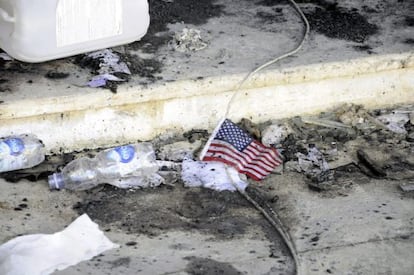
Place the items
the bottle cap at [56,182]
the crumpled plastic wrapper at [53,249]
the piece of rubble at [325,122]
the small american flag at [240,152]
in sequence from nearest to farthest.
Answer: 1. the crumpled plastic wrapper at [53,249]
2. the bottle cap at [56,182]
3. the small american flag at [240,152]
4. the piece of rubble at [325,122]

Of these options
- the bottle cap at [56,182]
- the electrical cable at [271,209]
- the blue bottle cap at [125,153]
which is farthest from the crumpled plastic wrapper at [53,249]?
the electrical cable at [271,209]

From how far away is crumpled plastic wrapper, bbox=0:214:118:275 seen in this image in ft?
10.8

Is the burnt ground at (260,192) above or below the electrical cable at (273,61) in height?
below

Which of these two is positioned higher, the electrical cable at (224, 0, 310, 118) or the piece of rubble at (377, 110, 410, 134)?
the electrical cable at (224, 0, 310, 118)

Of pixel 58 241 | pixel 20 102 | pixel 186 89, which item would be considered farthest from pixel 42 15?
pixel 58 241

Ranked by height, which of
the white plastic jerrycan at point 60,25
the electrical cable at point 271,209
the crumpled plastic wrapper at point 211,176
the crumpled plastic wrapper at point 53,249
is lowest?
the crumpled plastic wrapper at point 53,249

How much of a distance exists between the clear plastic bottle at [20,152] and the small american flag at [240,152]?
703 mm

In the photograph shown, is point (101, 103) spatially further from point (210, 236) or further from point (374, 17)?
point (374, 17)

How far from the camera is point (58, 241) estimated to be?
3.47 meters

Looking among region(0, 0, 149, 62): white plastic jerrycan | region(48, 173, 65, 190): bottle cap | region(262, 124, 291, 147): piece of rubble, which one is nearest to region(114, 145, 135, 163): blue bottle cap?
region(48, 173, 65, 190): bottle cap

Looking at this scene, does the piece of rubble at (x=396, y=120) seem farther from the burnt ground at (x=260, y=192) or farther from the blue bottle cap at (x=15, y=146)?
the blue bottle cap at (x=15, y=146)

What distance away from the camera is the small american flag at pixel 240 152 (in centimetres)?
399

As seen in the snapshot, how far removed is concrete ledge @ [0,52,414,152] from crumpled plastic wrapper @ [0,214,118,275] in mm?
558

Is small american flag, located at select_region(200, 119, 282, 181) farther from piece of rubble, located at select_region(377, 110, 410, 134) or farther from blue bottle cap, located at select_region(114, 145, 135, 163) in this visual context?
piece of rubble, located at select_region(377, 110, 410, 134)
